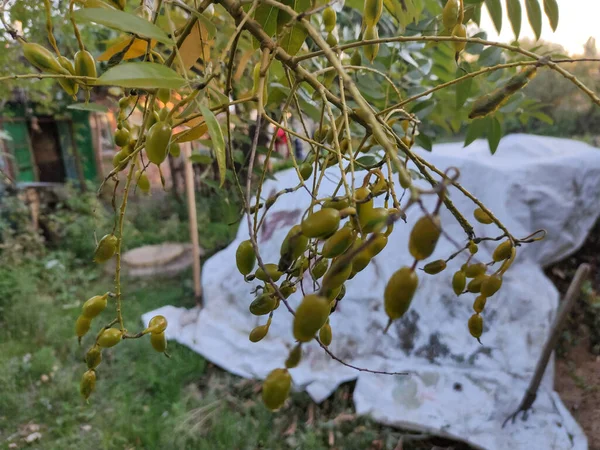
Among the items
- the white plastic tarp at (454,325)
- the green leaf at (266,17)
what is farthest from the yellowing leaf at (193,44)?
the white plastic tarp at (454,325)

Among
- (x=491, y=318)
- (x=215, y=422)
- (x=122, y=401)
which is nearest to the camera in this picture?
(x=215, y=422)

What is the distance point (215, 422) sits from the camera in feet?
6.06

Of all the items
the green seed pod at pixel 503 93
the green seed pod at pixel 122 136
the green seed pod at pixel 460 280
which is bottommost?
the green seed pod at pixel 460 280

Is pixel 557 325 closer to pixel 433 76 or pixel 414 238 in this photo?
pixel 433 76

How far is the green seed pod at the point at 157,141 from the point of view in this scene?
30 cm

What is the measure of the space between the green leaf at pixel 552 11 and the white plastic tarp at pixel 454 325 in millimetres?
1161

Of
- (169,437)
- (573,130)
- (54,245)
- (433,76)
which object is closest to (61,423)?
(169,437)

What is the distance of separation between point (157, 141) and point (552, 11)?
1.54 feet

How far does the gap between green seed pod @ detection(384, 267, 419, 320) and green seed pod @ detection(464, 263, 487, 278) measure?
0.63 ft

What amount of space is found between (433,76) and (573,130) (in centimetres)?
656

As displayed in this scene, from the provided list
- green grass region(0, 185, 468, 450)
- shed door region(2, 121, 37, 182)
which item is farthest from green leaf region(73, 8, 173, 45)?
shed door region(2, 121, 37, 182)

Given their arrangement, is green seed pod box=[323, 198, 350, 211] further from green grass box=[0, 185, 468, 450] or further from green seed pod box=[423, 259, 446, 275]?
green grass box=[0, 185, 468, 450]

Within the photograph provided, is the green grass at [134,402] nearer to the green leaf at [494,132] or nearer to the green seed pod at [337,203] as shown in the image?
the green leaf at [494,132]

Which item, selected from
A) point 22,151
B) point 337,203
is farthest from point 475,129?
point 22,151
